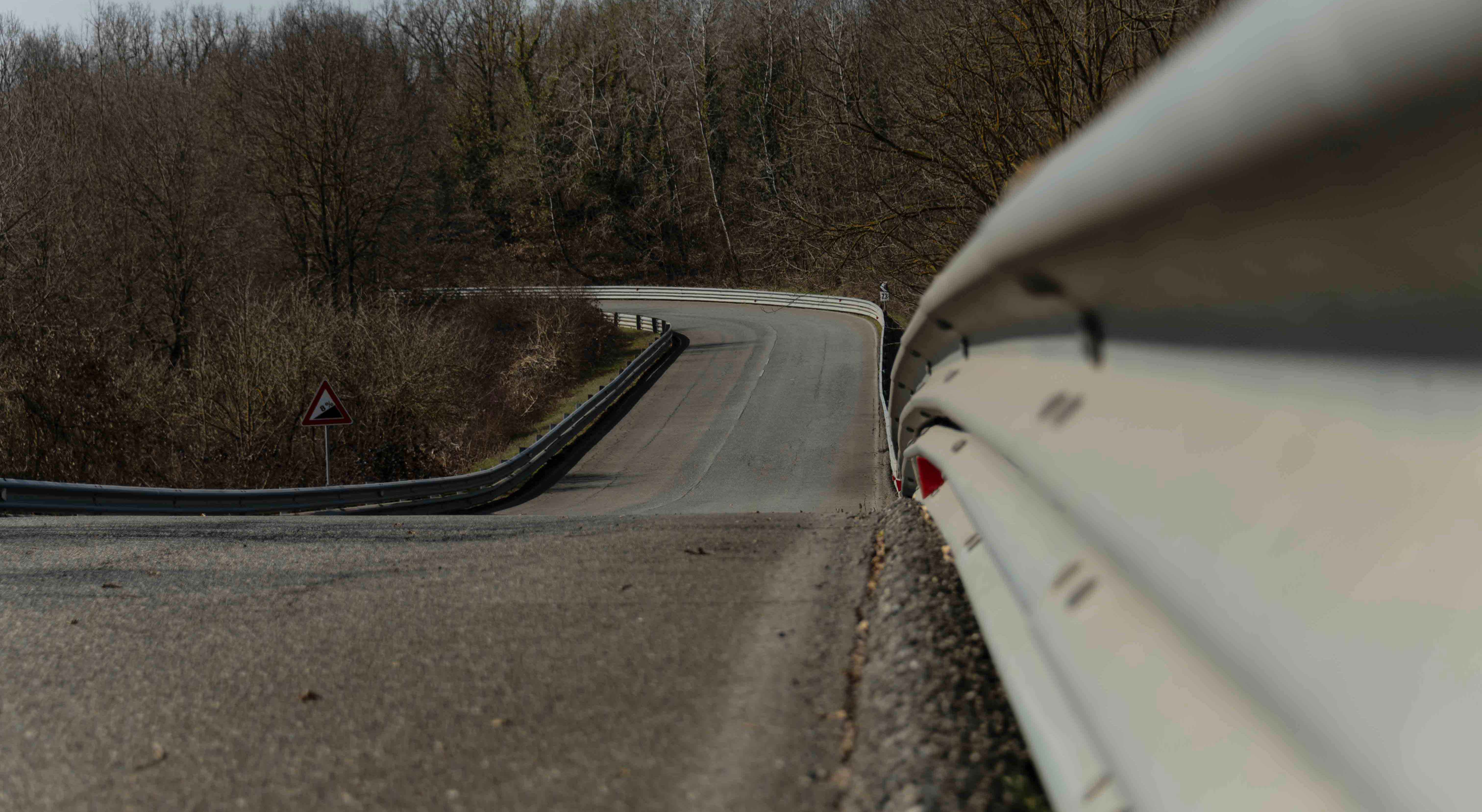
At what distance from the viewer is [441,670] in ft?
9.67

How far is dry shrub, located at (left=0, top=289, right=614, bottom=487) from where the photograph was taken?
19281 mm

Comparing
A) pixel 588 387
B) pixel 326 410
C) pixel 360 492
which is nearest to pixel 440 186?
pixel 588 387

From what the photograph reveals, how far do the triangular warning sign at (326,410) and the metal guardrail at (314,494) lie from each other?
1153 millimetres

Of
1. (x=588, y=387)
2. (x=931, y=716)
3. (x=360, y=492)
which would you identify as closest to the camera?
(x=931, y=716)

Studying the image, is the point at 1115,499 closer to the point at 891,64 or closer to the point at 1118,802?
the point at 1118,802

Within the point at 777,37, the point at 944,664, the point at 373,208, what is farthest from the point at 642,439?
the point at 777,37

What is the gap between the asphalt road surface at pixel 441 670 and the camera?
226cm

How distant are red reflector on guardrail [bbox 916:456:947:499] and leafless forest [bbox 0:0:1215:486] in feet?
28.9

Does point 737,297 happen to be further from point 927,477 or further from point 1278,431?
point 1278,431

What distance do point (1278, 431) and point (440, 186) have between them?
191 feet

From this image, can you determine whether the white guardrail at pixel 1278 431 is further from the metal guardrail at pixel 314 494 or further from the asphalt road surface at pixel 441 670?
the metal guardrail at pixel 314 494

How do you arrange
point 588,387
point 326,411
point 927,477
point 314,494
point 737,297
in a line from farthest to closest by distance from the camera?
point 737,297 < point 588,387 < point 326,411 < point 314,494 < point 927,477

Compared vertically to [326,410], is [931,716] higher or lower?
lower

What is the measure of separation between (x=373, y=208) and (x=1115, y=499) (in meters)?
42.8
